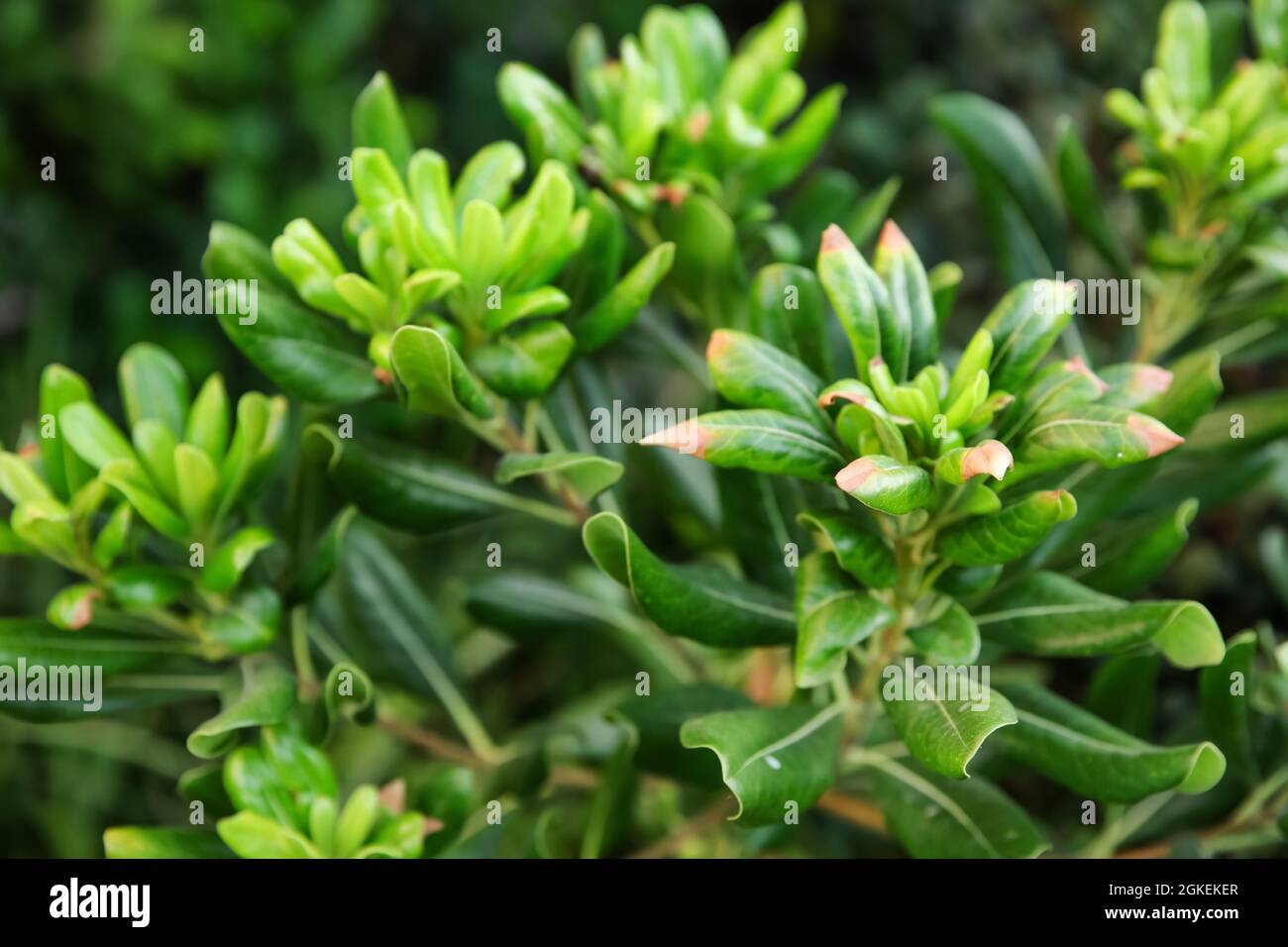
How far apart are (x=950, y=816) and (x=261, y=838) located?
1.81 ft

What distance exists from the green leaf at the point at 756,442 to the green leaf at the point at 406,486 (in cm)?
29

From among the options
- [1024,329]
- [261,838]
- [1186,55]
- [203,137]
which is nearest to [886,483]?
[1024,329]

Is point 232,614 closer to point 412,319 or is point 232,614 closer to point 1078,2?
point 412,319

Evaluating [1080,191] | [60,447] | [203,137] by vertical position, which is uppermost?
[203,137]

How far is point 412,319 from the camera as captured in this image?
3.05 ft

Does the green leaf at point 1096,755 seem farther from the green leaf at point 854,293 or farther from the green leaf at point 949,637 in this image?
the green leaf at point 854,293

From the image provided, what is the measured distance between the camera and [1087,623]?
881 mm

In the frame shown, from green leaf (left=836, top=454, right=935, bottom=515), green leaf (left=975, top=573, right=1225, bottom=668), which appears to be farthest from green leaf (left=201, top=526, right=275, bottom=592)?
green leaf (left=975, top=573, right=1225, bottom=668)

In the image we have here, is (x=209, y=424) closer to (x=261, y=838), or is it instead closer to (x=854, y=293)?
(x=261, y=838)

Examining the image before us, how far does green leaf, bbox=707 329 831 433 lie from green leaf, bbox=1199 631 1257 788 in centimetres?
42

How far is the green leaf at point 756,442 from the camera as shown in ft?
2.59

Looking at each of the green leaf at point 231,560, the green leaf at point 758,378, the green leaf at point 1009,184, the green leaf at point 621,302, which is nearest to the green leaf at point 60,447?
the green leaf at point 231,560

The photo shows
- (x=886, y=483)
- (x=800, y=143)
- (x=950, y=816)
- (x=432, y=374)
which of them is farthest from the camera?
(x=800, y=143)
